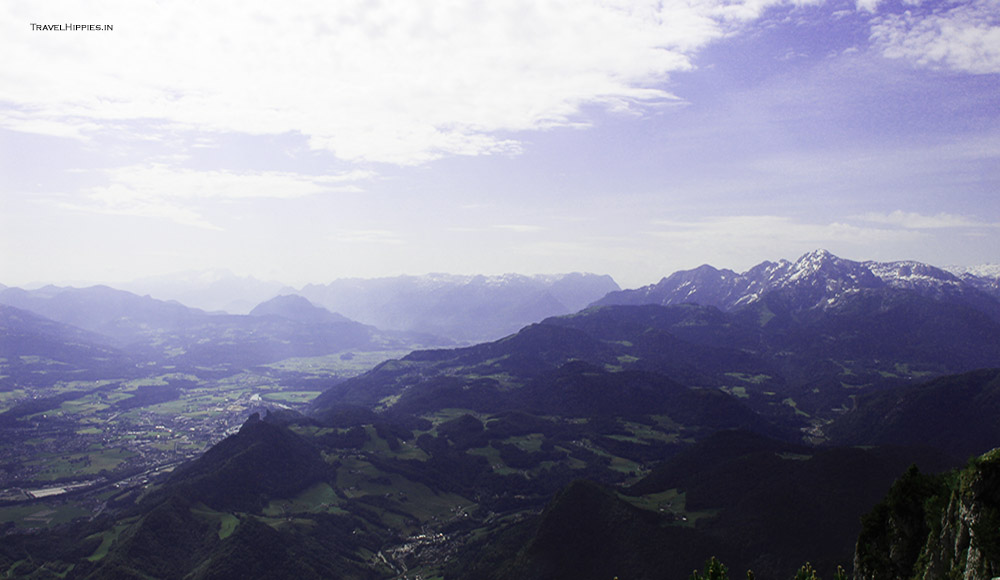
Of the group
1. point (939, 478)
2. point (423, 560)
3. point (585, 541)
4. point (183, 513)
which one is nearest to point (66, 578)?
point (183, 513)

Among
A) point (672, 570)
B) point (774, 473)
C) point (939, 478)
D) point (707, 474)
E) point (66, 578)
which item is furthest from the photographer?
point (707, 474)

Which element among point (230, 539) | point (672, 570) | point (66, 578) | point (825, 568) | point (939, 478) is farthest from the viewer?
point (230, 539)

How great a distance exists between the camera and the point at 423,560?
171125 millimetres

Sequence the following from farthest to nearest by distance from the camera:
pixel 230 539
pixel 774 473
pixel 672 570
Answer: pixel 774 473 → pixel 230 539 → pixel 672 570

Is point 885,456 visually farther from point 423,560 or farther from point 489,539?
point 423,560

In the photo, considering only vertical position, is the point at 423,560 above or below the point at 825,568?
below

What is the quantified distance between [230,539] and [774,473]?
15963 cm

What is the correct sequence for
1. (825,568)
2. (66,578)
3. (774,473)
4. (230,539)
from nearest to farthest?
1. (825,568)
2. (66,578)
3. (230,539)
4. (774,473)

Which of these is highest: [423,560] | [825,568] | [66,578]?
[825,568]

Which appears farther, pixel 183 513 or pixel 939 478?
pixel 183 513

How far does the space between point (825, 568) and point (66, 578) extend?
184303mm

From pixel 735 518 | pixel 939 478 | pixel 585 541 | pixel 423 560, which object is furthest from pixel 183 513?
pixel 939 478

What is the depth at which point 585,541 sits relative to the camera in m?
147

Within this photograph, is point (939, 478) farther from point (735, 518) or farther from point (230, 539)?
point (230, 539)
